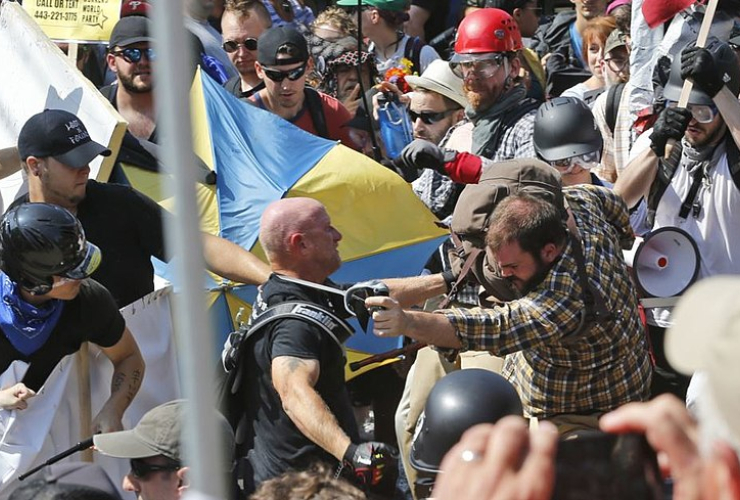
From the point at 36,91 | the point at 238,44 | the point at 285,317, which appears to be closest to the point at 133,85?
the point at 36,91

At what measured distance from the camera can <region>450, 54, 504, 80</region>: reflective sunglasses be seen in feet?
20.5

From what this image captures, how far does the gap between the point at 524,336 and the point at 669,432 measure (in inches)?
91.6

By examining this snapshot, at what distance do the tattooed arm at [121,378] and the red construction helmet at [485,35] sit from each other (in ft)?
7.41

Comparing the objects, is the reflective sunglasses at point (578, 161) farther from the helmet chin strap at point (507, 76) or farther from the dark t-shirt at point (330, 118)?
the dark t-shirt at point (330, 118)

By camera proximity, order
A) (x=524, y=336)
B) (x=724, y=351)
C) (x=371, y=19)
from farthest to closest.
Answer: (x=371, y=19) < (x=524, y=336) < (x=724, y=351)

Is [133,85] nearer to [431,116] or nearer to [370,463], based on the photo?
[431,116]

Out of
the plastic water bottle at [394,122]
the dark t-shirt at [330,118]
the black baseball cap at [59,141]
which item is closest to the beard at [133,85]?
the dark t-shirt at [330,118]

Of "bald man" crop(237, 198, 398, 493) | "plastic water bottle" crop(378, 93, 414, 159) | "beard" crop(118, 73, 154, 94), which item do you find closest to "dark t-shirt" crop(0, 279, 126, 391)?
"bald man" crop(237, 198, 398, 493)

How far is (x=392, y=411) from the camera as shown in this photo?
6.41 metres

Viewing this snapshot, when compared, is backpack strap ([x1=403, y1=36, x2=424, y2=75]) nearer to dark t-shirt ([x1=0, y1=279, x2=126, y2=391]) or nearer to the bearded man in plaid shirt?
the bearded man in plaid shirt

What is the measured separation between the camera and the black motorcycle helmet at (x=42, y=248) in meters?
4.57

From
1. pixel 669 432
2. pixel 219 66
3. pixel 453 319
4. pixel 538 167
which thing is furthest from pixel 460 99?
pixel 669 432

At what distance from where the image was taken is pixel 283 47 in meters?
6.77

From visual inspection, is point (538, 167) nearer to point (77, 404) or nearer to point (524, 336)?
point (524, 336)
